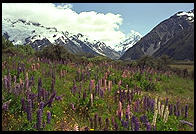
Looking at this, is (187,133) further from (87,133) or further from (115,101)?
(115,101)

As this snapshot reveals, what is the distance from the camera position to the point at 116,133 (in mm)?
5926

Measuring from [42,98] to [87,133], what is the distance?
9.25 ft

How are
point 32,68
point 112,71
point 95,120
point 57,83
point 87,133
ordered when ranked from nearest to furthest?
point 87,133, point 95,120, point 57,83, point 32,68, point 112,71

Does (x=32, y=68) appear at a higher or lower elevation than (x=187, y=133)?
higher

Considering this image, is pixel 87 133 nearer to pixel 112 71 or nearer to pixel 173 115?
A: pixel 173 115

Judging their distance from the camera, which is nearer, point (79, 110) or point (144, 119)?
point (144, 119)

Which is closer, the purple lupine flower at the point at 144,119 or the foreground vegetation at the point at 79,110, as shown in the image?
the foreground vegetation at the point at 79,110

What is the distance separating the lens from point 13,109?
727 cm

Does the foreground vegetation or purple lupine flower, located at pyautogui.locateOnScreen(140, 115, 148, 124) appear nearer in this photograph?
the foreground vegetation

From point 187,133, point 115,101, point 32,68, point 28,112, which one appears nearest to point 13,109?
point 28,112

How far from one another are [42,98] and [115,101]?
2.62 meters

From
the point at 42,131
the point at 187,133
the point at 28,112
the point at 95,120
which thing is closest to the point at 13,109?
the point at 28,112

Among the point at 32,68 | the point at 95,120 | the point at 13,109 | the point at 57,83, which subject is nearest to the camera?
the point at 95,120

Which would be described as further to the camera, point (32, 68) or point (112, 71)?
point (112, 71)
